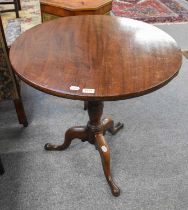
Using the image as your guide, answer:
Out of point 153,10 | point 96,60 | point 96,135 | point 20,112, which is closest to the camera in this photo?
point 96,60

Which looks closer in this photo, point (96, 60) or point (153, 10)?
point (96, 60)

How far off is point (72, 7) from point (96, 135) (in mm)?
992

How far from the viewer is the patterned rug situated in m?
3.25

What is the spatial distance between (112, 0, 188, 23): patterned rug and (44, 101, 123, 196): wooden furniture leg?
237 cm

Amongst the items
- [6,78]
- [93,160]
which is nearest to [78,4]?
[6,78]

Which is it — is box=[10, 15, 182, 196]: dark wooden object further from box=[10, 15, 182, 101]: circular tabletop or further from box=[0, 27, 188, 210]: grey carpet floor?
box=[0, 27, 188, 210]: grey carpet floor

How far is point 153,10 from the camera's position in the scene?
348cm

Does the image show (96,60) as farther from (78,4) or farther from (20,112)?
(78,4)

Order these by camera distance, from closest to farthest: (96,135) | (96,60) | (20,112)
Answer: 1. (96,60)
2. (96,135)
3. (20,112)

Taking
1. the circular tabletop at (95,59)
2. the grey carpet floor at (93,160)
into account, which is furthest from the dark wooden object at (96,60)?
→ the grey carpet floor at (93,160)

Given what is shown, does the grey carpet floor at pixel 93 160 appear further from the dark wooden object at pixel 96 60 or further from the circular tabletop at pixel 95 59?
the circular tabletop at pixel 95 59

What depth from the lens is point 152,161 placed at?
1364 mm

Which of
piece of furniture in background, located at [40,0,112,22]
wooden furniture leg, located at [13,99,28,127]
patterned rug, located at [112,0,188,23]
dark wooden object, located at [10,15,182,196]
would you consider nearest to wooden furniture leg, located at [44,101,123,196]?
dark wooden object, located at [10,15,182,196]

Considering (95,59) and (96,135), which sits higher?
(95,59)
